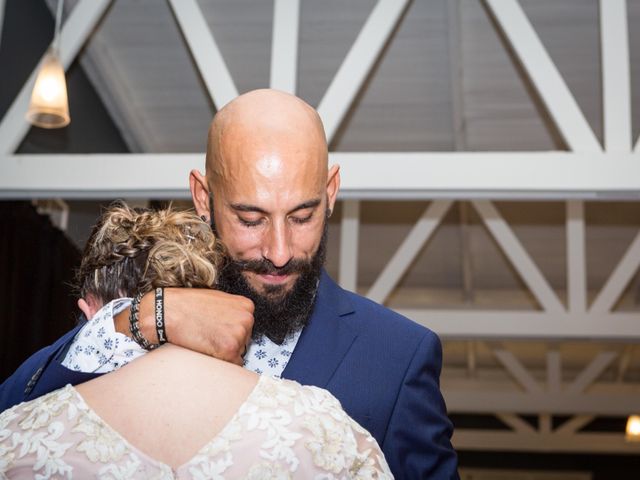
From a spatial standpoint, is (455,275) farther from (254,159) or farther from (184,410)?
(184,410)

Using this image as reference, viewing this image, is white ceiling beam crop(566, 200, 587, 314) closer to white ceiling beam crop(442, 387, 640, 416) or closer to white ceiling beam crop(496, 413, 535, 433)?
white ceiling beam crop(442, 387, 640, 416)

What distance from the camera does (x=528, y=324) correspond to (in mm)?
8922

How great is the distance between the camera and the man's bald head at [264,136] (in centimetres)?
209

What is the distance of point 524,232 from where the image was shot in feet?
33.2

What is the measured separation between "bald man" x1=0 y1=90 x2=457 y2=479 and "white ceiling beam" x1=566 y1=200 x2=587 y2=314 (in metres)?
6.76

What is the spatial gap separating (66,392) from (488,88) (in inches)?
240

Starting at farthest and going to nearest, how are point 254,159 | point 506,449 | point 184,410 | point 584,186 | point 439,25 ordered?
point 506,449 < point 439,25 < point 584,186 < point 254,159 < point 184,410

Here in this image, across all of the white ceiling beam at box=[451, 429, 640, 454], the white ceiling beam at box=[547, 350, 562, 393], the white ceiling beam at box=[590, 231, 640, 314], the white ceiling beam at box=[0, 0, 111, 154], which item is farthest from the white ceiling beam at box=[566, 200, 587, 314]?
the white ceiling beam at box=[451, 429, 640, 454]

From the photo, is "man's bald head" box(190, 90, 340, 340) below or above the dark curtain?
below

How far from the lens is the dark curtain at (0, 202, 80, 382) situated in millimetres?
5914

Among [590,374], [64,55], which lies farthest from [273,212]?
[590,374]

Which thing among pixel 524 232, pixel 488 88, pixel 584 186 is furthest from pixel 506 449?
pixel 584 186

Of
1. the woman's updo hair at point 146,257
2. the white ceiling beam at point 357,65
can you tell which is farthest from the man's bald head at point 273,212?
the white ceiling beam at point 357,65

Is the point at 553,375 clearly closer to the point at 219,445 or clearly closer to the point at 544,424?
the point at 544,424
